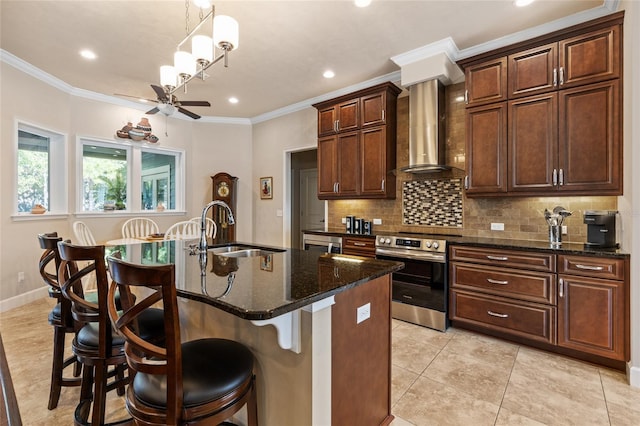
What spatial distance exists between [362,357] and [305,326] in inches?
18.7

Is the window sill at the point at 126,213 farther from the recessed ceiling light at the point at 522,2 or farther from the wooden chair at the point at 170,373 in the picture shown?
the recessed ceiling light at the point at 522,2

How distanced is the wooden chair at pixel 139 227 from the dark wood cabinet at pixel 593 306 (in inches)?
215

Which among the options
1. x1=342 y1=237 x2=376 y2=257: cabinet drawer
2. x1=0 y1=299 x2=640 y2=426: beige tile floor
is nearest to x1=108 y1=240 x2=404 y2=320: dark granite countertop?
x1=0 y1=299 x2=640 y2=426: beige tile floor

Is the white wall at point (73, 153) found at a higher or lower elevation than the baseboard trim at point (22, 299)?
higher

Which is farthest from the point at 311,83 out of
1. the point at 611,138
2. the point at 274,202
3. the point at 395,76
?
the point at 611,138

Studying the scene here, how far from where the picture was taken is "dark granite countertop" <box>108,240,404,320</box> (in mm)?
1029

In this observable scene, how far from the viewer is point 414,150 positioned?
3.57 m

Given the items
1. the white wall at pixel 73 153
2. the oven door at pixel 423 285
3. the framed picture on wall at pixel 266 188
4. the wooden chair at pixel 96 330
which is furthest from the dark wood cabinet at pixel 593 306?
the white wall at pixel 73 153

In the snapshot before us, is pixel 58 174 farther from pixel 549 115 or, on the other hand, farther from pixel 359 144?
pixel 549 115

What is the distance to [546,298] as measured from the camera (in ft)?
8.43

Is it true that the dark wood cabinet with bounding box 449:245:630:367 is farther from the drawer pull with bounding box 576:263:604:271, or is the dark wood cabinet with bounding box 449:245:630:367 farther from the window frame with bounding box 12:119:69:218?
the window frame with bounding box 12:119:69:218

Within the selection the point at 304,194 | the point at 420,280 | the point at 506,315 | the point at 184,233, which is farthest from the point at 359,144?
the point at 304,194

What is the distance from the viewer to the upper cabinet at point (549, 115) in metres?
2.49

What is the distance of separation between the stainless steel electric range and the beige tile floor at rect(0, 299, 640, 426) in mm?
286
